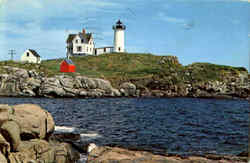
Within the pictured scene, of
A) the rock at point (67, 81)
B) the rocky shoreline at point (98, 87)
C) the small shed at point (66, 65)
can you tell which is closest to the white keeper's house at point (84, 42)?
the rock at point (67, 81)

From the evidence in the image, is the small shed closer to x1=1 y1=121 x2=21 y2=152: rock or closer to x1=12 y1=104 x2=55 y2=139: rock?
x1=12 y1=104 x2=55 y2=139: rock

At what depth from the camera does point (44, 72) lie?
53.3 meters

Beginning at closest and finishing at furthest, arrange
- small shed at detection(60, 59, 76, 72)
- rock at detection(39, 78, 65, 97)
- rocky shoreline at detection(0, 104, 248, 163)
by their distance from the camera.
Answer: rocky shoreline at detection(0, 104, 248, 163) → small shed at detection(60, 59, 76, 72) → rock at detection(39, 78, 65, 97)

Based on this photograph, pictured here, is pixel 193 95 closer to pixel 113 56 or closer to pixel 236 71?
pixel 236 71

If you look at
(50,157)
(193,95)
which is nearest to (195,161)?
(50,157)

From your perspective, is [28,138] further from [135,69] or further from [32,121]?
[135,69]

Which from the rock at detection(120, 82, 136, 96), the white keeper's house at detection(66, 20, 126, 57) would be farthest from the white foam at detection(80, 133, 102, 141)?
the white keeper's house at detection(66, 20, 126, 57)

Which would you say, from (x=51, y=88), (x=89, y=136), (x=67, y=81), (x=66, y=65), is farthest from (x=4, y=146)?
(x=67, y=81)

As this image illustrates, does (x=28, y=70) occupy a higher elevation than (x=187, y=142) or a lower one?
higher

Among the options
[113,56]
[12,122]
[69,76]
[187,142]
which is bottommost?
[187,142]

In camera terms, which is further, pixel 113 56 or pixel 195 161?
→ pixel 113 56

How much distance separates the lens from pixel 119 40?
83438 mm

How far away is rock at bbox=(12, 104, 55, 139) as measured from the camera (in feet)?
31.4

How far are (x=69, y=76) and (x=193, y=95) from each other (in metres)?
32.3
